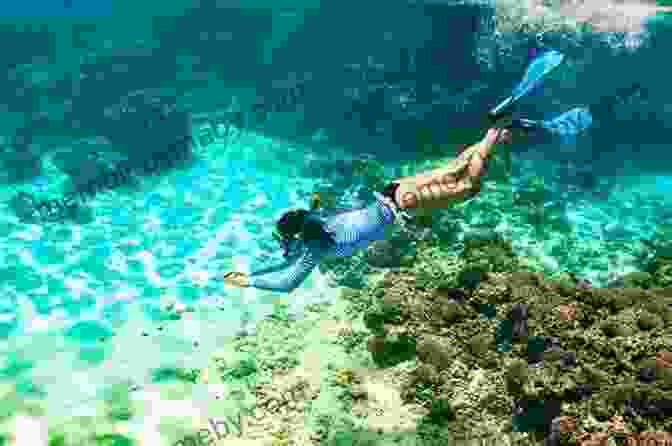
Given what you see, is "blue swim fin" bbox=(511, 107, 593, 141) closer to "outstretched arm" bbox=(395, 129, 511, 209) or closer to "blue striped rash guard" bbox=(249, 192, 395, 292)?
"outstretched arm" bbox=(395, 129, 511, 209)

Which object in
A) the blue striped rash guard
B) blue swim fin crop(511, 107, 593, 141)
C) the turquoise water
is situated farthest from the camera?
the turquoise water

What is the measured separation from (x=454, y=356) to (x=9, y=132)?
15302 mm

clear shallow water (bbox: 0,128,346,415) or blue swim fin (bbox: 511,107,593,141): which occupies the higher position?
blue swim fin (bbox: 511,107,593,141)

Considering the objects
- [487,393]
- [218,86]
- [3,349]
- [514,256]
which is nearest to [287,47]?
[218,86]

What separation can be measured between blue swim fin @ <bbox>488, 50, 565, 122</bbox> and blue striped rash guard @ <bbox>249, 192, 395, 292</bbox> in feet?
6.10

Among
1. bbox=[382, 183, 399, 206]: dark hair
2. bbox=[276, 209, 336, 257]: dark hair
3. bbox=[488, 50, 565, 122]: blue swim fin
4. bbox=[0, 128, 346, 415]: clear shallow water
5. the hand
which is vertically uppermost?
bbox=[488, 50, 565, 122]: blue swim fin

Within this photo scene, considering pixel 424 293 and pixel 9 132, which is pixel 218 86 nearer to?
pixel 9 132

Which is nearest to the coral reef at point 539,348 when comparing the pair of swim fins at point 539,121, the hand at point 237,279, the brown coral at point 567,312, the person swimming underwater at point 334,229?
the brown coral at point 567,312

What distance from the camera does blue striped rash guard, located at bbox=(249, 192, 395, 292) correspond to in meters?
3.60

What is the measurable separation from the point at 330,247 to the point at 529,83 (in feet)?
8.85

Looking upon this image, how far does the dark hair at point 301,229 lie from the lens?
3656mm

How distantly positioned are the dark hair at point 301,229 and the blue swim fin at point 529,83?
221 centimetres

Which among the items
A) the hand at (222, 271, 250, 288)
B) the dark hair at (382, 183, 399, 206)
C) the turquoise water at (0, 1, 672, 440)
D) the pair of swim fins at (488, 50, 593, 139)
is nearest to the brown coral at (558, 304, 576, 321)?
the turquoise water at (0, 1, 672, 440)

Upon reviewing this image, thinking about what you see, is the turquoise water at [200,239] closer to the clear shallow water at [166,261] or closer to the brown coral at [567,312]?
the clear shallow water at [166,261]
